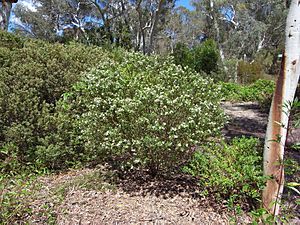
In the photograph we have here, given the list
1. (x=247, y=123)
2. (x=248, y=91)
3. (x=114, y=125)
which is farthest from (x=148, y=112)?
(x=248, y=91)

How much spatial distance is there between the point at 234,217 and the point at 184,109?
1.12 m

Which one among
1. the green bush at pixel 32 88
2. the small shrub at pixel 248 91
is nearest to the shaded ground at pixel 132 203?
the green bush at pixel 32 88

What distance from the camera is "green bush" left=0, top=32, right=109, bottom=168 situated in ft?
10.8

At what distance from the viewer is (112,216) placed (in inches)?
94.8

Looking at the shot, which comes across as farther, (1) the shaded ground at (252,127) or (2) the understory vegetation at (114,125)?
(1) the shaded ground at (252,127)

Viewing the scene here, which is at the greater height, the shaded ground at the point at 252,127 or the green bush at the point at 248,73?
the green bush at the point at 248,73

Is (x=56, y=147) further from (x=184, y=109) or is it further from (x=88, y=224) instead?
(x=184, y=109)

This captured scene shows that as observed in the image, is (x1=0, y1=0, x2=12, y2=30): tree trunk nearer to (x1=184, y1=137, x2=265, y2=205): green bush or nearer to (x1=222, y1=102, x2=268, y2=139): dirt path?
(x1=222, y1=102, x2=268, y2=139): dirt path

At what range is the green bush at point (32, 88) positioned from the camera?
328 centimetres

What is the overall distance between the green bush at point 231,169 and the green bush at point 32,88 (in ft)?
6.54

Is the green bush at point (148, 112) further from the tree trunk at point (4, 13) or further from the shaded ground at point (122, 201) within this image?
the tree trunk at point (4, 13)

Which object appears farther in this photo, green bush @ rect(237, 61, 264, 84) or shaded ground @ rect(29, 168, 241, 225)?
green bush @ rect(237, 61, 264, 84)

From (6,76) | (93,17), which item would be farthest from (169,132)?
(93,17)

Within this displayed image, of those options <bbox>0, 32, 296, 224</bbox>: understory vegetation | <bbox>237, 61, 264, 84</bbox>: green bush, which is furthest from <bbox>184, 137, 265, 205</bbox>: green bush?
<bbox>237, 61, 264, 84</bbox>: green bush
